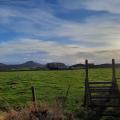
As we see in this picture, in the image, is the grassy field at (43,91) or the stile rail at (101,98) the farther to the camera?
the grassy field at (43,91)

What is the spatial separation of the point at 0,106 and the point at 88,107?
18.9 feet

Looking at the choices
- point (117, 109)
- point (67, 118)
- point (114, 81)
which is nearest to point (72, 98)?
point (114, 81)

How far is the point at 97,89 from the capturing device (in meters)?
25.5

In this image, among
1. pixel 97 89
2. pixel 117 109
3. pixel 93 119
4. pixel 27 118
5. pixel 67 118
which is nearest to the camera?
pixel 27 118

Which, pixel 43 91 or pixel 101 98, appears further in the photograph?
pixel 43 91

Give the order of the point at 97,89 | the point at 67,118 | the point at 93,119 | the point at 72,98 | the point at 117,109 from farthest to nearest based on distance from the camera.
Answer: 1. the point at 72,98
2. the point at 97,89
3. the point at 117,109
4. the point at 93,119
5. the point at 67,118

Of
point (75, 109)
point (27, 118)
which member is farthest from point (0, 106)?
point (27, 118)

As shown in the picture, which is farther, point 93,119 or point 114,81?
point 114,81

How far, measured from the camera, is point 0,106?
26109mm

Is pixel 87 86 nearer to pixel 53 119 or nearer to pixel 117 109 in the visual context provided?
pixel 117 109

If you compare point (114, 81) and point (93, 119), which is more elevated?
point (114, 81)

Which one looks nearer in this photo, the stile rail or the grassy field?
the stile rail

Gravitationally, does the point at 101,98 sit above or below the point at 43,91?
above

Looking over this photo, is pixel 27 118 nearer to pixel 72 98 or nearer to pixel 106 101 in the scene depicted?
pixel 106 101
